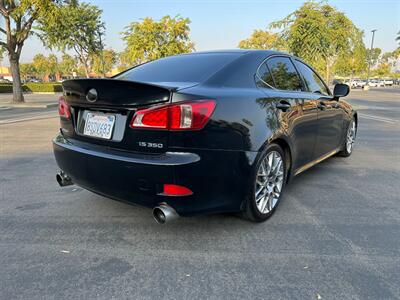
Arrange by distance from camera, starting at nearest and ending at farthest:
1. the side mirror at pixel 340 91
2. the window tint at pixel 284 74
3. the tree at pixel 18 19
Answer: the window tint at pixel 284 74 < the side mirror at pixel 340 91 < the tree at pixel 18 19

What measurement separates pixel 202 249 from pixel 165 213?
50 cm

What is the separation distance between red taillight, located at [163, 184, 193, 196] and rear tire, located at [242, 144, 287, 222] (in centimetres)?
65

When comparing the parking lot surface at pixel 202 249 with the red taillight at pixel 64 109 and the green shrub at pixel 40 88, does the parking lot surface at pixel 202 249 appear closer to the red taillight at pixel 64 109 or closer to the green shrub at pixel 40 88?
the red taillight at pixel 64 109

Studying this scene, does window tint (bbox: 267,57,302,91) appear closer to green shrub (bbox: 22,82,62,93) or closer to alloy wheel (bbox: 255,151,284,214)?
alloy wheel (bbox: 255,151,284,214)

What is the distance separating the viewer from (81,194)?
3.88 m

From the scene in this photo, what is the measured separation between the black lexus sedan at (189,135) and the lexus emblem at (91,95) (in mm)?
15

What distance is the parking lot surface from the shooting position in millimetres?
2186

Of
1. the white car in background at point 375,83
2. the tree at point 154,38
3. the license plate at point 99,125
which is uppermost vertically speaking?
the tree at point 154,38

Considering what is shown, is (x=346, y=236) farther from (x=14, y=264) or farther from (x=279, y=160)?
(x=14, y=264)

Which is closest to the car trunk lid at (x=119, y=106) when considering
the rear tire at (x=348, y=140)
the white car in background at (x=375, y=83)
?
the rear tire at (x=348, y=140)

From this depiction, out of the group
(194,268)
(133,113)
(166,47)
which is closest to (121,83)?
(133,113)

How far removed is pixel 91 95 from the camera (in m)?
2.71

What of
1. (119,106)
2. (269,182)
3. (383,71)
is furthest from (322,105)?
(383,71)

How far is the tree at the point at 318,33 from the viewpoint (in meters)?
13.2
